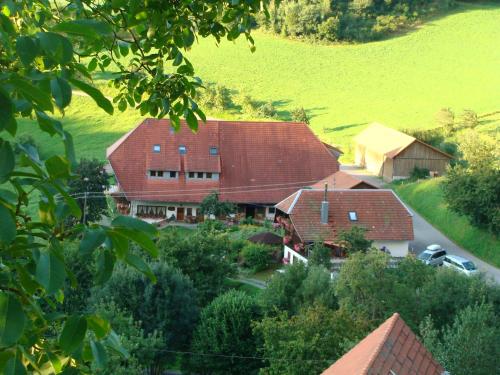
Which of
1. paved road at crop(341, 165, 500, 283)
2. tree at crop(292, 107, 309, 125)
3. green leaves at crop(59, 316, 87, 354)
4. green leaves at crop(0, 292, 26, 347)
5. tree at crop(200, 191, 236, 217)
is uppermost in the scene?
green leaves at crop(0, 292, 26, 347)

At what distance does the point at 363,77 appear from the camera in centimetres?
7056

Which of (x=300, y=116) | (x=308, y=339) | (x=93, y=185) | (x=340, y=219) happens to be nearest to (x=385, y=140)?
(x=300, y=116)

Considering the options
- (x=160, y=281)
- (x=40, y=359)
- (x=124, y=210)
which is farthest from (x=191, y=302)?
(x=40, y=359)

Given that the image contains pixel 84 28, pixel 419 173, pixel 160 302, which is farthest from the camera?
pixel 419 173

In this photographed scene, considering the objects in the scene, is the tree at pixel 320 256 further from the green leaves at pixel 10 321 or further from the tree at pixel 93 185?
the green leaves at pixel 10 321

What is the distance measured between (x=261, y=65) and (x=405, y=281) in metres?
50.1

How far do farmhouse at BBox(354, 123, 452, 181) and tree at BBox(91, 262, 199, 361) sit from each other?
29.6 meters

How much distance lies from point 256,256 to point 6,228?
30141 millimetres

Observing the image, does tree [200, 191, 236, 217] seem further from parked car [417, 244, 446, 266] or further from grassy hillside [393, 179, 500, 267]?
parked car [417, 244, 446, 266]

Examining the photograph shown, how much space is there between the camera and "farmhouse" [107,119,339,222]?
4156cm

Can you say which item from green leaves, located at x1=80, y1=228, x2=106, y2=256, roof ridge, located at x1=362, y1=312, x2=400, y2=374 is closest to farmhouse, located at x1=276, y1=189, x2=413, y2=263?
roof ridge, located at x1=362, y1=312, x2=400, y2=374

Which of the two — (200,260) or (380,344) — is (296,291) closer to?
(200,260)

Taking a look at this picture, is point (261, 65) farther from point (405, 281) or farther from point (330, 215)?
point (405, 281)

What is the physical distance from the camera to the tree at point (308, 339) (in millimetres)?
19344
